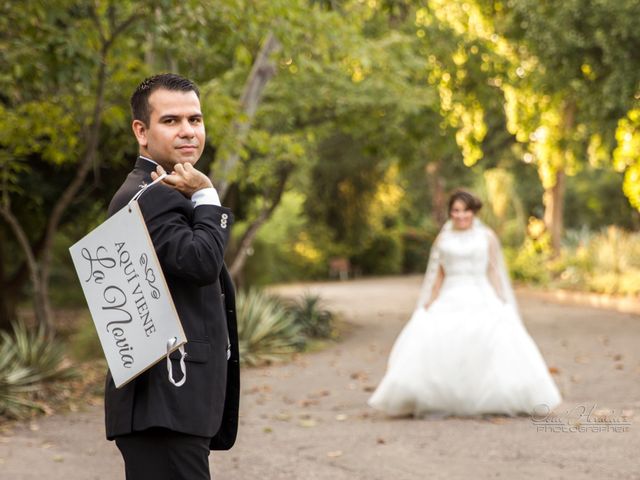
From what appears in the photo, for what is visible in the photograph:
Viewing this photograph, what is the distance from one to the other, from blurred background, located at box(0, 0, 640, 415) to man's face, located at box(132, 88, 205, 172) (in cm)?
548

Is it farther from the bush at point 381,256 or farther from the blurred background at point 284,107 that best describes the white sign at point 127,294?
the bush at point 381,256

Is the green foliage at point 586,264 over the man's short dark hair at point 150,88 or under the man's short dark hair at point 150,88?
under

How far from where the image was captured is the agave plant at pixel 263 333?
1353cm

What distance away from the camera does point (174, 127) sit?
9.90 feet

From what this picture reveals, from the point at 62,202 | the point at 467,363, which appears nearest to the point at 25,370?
the point at 62,202

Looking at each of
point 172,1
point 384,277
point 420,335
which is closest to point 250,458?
point 420,335

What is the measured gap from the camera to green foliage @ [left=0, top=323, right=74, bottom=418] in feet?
30.3

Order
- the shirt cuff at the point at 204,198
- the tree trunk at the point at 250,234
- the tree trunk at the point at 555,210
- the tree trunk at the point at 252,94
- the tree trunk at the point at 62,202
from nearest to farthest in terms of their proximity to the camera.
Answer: the shirt cuff at the point at 204,198, the tree trunk at the point at 62,202, the tree trunk at the point at 252,94, the tree trunk at the point at 250,234, the tree trunk at the point at 555,210

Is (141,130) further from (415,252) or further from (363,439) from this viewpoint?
(415,252)

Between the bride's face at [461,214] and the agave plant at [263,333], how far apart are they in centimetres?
460

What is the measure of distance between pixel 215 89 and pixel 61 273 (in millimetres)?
14065

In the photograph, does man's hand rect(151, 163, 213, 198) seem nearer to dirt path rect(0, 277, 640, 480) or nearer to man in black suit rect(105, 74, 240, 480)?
man in black suit rect(105, 74, 240, 480)

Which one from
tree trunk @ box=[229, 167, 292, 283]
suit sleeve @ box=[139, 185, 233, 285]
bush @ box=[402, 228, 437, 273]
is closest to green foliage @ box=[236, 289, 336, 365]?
tree trunk @ box=[229, 167, 292, 283]

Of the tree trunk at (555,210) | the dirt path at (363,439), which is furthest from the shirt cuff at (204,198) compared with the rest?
the tree trunk at (555,210)
